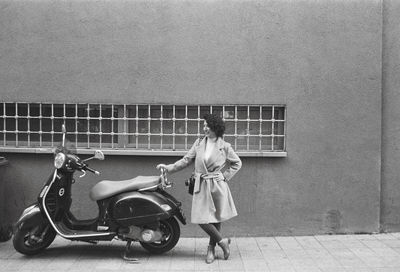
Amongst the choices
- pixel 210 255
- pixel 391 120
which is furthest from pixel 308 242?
pixel 391 120

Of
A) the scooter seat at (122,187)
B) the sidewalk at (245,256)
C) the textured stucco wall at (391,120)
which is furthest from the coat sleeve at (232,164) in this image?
the textured stucco wall at (391,120)

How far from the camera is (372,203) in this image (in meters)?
7.46

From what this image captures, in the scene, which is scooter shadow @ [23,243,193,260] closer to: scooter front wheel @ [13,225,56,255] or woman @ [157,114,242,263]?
scooter front wheel @ [13,225,56,255]

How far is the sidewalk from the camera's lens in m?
6.09

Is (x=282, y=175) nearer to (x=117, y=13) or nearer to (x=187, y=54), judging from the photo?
(x=187, y=54)

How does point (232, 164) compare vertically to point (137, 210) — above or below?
above

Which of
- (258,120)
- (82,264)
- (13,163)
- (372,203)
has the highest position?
(258,120)

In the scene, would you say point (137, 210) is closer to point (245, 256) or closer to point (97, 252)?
point (97, 252)

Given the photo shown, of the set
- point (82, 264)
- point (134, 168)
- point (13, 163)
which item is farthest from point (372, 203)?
point (13, 163)

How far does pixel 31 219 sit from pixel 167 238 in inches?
62.0

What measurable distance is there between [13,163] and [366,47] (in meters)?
5.00

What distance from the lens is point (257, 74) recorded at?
293 inches

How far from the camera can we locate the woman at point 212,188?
6.33 m

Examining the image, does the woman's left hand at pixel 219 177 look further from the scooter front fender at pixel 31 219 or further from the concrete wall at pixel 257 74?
the scooter front fender at pixel 31 219
